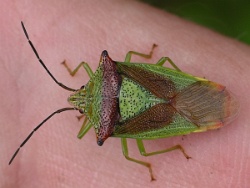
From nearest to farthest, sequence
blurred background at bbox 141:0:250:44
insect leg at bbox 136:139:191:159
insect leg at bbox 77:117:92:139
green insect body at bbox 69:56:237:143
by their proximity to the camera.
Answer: green insect body at bbox 69:56:237:143, insect leg at bbox 136:139:191:159, insect leg at bbox 77:117:92:139, blurred background at bbox 141:0:250:44

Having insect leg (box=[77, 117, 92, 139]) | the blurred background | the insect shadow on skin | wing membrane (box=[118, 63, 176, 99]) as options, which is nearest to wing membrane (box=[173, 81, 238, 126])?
the insect shadow on skin

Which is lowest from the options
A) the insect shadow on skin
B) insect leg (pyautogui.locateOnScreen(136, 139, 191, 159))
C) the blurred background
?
insect leg (pyautogui.locateOnScreen(136, 139, 191, 159))

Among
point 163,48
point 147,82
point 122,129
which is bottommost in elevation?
point 122,129

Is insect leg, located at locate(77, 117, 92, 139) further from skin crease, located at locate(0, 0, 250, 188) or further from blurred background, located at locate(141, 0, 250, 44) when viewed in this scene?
blurred background, located at locate(141, 0, 250, 44)

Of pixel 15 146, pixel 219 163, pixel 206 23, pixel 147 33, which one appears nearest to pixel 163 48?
pixel 147 33

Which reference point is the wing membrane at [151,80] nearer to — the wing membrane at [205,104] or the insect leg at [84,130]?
the wing membrane at [205,104]

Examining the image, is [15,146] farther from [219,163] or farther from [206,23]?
→ [206,23]

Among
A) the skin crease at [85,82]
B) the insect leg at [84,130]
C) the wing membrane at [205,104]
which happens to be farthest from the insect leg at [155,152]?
the insect leg at [84,130]
